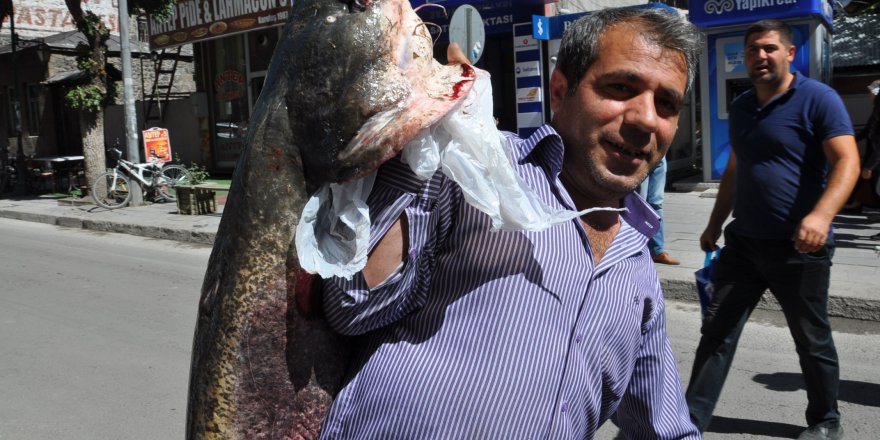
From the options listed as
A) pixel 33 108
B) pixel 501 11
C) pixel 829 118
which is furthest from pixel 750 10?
pixel 33 108

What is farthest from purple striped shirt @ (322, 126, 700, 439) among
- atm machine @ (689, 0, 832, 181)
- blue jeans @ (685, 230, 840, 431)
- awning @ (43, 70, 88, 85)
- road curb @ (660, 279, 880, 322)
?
awning @ (43, 70, 88, 85)

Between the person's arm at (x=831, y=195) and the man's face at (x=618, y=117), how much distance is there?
2.18 metres

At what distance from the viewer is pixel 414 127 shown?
3.75ft

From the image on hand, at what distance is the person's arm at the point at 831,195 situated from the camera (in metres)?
3.38

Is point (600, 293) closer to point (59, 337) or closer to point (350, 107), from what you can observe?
point (350, 107)

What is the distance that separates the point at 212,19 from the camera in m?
16.8

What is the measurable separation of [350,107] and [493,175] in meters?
0.24

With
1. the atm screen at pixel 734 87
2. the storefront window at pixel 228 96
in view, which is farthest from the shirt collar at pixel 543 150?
the storefront window at pixel 228 96

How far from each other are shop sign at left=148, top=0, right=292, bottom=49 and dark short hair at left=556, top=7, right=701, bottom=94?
14544mm

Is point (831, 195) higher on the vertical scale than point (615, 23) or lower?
lower

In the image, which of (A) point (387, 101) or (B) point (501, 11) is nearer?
(A) point (387, 101)

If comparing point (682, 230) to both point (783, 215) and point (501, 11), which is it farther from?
point (501, 11)

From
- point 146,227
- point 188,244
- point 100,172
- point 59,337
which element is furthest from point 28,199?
point 59,337

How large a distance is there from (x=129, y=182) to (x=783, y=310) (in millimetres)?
12755
